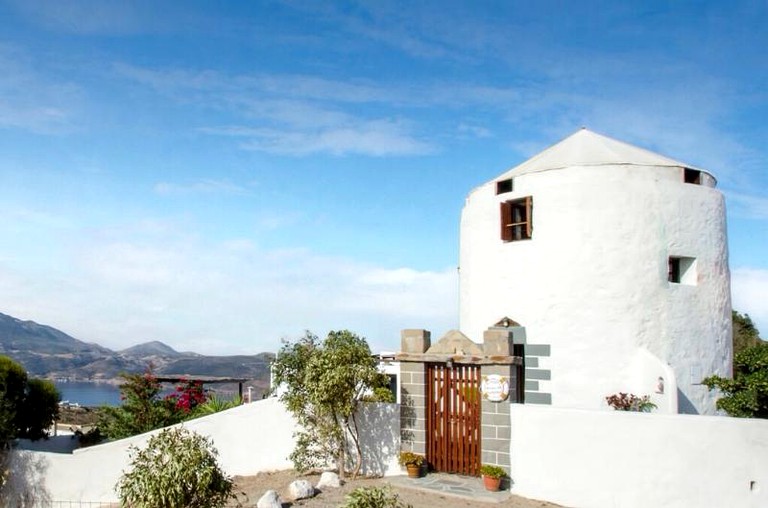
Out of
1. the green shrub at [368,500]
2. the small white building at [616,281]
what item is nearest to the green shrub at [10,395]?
the green shrub at [368,500]

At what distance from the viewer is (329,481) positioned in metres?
12.5

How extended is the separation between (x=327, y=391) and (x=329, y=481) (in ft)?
5.80

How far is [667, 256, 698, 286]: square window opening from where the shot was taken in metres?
15.2

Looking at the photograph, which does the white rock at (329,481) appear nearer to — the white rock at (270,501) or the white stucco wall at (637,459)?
the white rock at (270,501)

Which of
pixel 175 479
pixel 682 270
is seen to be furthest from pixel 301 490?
pixel 682 270

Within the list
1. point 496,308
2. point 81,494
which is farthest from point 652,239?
point 81,494

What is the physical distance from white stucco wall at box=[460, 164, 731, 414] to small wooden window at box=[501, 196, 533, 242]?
0.24 m

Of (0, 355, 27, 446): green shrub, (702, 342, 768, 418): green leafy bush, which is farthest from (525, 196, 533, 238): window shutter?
(0, 355, 27, 446): green shrub

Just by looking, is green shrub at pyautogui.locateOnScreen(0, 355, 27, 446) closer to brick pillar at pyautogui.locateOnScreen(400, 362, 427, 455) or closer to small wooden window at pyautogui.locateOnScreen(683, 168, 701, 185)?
brick pillar at pyautogui.locateOnScreen(400, 362, 427, 455)

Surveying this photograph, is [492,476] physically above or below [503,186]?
below

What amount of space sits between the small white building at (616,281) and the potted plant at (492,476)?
3615 millimetres

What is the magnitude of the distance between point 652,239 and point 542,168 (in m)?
3.18

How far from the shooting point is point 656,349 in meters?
14.4

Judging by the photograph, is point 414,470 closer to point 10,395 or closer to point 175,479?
point 175,479
